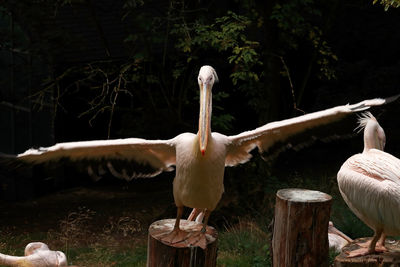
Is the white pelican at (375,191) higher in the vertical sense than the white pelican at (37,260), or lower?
higher

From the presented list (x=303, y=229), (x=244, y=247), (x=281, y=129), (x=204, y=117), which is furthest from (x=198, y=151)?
(x=244, y=247)

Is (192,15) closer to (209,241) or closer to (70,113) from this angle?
(70,113)

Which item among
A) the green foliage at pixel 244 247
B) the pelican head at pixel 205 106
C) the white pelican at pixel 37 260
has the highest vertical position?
the pelican head at pixel 205 106

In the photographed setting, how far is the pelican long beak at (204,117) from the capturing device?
3461 mm

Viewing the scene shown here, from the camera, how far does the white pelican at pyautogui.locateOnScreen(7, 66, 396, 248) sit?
3.65 meters

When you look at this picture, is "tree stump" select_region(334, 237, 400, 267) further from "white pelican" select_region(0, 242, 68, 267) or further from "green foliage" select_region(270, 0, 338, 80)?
"green foliage" select_region(270, 0, 338, 80)

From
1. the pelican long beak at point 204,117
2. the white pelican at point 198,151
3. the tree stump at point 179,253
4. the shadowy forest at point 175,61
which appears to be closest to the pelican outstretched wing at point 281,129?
the white pelican at point 198,151

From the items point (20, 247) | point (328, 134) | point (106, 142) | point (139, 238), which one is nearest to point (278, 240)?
point (328, 134)

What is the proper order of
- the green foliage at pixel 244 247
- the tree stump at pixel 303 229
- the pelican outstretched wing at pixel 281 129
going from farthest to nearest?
the green foliage at pixel 244 247 → the pelican outstretched wing at pixel 281 129 → the tree stump at pixel 303 229

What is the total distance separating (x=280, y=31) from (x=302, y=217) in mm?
4915

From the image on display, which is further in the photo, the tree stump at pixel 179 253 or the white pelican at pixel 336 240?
the white pelican at pixel 336 240

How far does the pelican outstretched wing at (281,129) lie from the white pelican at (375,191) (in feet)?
1.42

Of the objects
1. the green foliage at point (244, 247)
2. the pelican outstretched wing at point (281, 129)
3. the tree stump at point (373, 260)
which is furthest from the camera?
the green foliage at point (244, 247)

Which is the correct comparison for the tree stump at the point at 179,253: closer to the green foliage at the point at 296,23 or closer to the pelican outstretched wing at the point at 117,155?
the pelican outstretched wing at the point at 117,155
